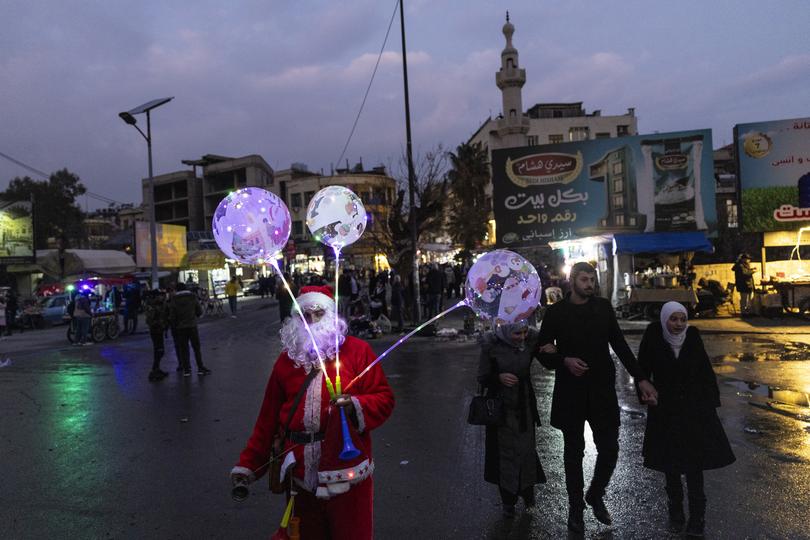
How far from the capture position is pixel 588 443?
5.89 m

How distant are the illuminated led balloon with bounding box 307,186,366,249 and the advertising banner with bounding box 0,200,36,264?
35596 mm

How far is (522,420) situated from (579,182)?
20398 millimetres

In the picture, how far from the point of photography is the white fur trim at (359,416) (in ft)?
8.74

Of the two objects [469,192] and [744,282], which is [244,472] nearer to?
[744,282]

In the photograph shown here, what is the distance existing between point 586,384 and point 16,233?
3793cm

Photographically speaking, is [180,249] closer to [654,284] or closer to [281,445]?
[654,284]

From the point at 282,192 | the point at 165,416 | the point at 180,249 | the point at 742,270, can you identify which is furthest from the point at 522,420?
the point at 282,192

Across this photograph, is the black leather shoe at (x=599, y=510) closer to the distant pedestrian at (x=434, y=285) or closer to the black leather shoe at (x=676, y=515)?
the black leather shoe at (x=676, y=515)

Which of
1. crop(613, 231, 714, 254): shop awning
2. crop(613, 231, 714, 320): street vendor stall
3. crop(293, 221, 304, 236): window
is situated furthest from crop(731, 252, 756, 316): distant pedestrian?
crop(293, 221, 304, 236): window

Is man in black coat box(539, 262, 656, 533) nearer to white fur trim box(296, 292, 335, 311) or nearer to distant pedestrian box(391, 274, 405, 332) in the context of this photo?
white fur trim box(296, 292, 335, 311)

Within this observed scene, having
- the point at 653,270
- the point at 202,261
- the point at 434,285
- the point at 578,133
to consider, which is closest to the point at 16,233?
the point at 202,261

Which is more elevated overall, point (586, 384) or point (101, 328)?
point (586, 384)

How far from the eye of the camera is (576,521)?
3.98 meters

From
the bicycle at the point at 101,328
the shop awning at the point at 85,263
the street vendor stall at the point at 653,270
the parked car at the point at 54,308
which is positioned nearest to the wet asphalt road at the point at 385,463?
the street vendor stall at the point at 653,270
